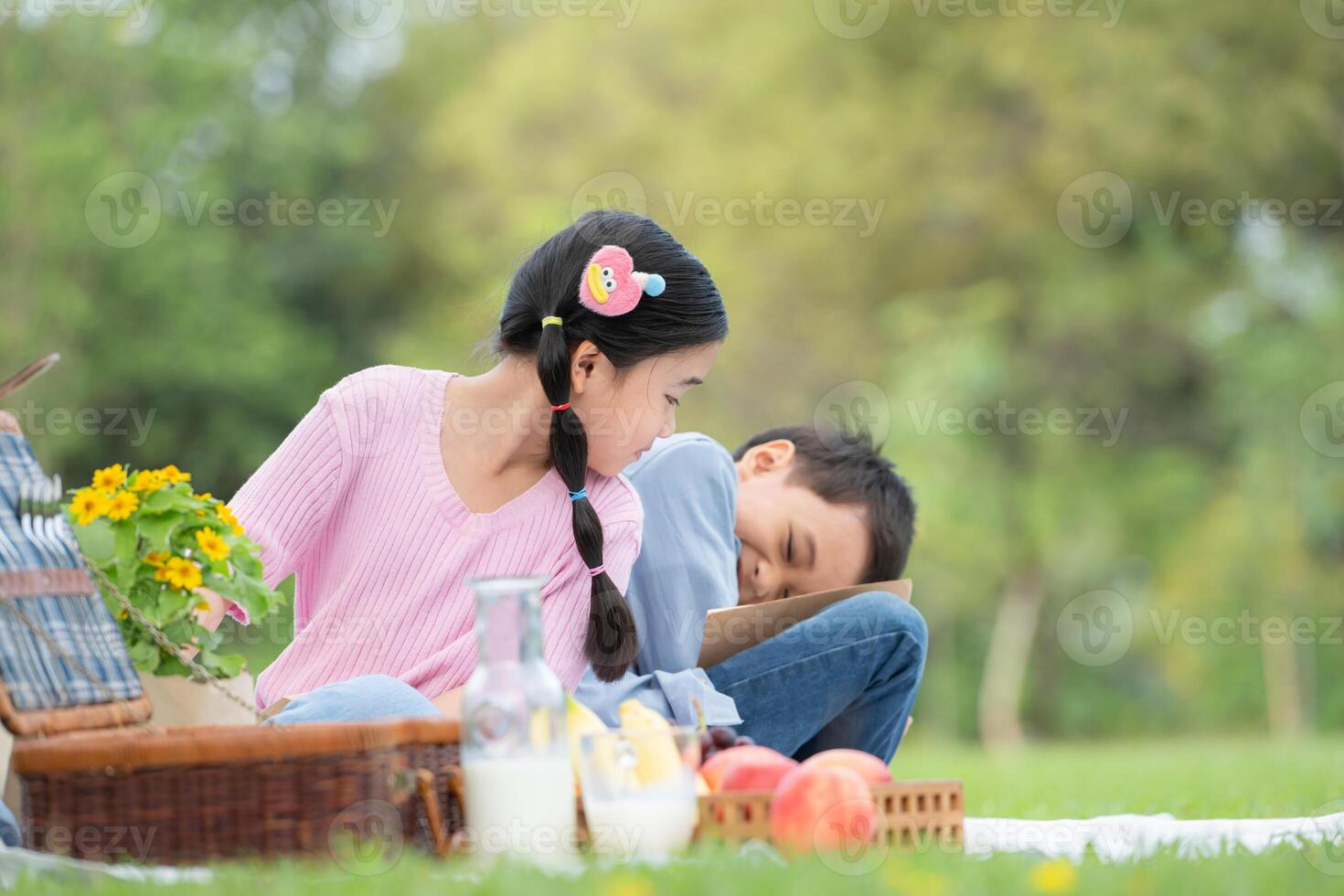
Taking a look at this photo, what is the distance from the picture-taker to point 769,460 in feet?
13.4

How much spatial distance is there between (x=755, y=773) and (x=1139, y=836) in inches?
23.6

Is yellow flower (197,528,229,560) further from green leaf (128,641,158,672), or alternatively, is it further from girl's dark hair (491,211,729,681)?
girl's dark hair (491,211,729,681)

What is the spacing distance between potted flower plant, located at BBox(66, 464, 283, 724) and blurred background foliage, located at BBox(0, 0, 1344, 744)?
1166 cm

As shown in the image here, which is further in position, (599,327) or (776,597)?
(776,597)

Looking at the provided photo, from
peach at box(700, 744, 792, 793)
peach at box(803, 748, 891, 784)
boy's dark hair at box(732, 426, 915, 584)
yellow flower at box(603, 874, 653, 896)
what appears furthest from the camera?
boy's dark hair at box(732, 426, 915, 584)

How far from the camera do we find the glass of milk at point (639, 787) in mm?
2020

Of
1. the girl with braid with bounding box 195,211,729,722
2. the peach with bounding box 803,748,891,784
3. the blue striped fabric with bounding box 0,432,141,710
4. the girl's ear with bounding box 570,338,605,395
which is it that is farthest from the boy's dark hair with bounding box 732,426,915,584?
the blue striped fabric with bounding box 0,432,141,710

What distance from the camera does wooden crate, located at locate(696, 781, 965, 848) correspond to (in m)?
2.08

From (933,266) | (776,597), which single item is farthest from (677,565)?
(933,266)

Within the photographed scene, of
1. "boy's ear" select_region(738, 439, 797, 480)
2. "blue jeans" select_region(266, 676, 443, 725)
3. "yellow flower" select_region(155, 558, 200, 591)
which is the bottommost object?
"blue jeans" select_region(266, 676, 443, 725)

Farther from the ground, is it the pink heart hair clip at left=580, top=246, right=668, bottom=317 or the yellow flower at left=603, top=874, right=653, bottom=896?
the pink heart hair clip at left=580, top=246, right=668, bottom=317

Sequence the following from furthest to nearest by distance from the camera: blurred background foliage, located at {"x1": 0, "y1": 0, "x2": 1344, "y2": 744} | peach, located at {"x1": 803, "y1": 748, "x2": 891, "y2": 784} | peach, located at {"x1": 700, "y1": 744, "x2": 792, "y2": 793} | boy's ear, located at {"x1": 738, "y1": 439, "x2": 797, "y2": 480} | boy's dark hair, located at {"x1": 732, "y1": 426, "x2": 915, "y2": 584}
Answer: blurred background foliage, located at {"x1": 0, "y1": 0, "x2": 1344, "y2": 744} → boy's ear, located at {"x1": 738, "y1": 439, "x2": 797, "y2": 480} → boy's dark hair, located at {"x1": 732, "y1": 426, "x2": 915, "y2": 584} → peach, located at {"x1": 700, "y1": 744, "x2": 792, "y2": 793} → peach, located at {"x1": 803, "y1": 748, "x2": 891, "y2": 784}

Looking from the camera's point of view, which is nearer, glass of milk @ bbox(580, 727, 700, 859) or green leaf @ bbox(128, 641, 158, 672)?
glass of milk @ bbox(580, 727, 700, 859)

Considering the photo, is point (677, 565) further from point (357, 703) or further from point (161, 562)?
point (161, 562)
